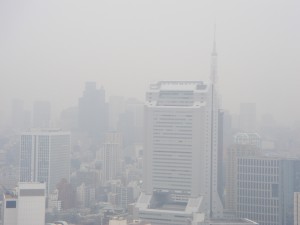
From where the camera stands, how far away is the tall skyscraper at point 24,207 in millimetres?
6109

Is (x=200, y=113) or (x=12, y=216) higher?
(x=200, y=113)

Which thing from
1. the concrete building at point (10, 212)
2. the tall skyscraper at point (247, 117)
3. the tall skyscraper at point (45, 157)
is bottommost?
the concrete building at point (10, 212)

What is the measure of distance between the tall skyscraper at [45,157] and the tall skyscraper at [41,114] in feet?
0.69

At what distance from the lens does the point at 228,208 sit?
7383mm

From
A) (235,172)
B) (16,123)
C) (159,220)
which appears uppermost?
(16,123)

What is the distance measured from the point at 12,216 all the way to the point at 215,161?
278cm

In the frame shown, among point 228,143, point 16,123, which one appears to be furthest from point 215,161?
point 16,123

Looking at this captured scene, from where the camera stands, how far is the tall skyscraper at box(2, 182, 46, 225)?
6109mm

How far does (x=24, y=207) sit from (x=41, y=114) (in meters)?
1.81

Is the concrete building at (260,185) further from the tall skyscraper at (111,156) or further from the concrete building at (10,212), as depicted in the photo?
the concrete building at (10,212)

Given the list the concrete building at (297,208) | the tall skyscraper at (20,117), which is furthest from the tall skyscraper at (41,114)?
the concrete building at (297,208)

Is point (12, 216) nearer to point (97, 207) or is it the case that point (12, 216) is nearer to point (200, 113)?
point (97, 207)

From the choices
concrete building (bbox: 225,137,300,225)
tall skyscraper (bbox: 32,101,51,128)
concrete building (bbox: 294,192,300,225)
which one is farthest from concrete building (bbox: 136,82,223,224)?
tall skyscraper (bbox: 32,101,51,128)

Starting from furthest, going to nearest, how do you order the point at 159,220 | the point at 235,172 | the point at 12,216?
the point at 235,172 → the point at 159,220 → the point at 12,216
